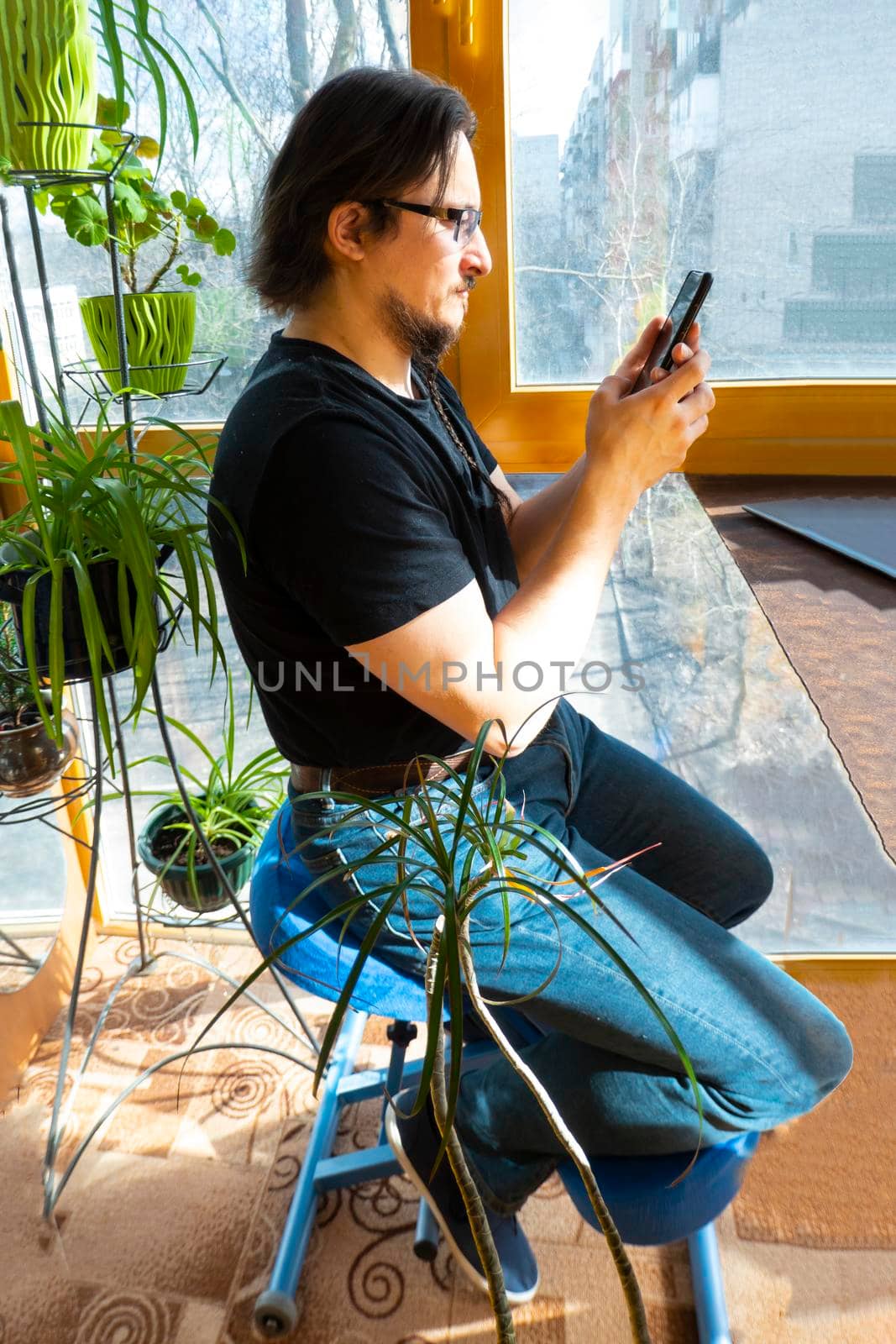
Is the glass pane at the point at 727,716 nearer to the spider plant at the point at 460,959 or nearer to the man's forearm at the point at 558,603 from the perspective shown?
the man's forearm at the point at 558,603

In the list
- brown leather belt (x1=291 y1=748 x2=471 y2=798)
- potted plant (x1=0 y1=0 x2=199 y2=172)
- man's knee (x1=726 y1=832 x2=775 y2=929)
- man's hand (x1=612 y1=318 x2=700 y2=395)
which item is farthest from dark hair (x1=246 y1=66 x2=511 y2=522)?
man's knee (x1=726 y1=832 x2=775 y2=929)

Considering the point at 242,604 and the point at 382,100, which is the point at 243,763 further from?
the point at 382,100

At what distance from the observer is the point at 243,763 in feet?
5.42

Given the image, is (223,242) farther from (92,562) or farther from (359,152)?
(92,562)

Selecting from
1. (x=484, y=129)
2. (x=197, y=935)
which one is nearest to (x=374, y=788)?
(x=484, y=129)

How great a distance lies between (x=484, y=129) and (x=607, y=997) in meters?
1.01

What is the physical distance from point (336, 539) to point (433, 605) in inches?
3.8

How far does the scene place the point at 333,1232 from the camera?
129 cm

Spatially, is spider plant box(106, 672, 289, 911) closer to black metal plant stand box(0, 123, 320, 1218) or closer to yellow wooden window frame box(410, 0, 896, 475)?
black metal plant stand box(0, 123, 320, 1218)

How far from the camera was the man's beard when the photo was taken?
3.26 ft

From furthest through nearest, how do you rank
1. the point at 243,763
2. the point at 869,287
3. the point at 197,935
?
the point at 197,935, the point at 243,763, the point at 869,287

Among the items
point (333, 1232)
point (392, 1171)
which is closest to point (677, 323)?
point (392, 1171)

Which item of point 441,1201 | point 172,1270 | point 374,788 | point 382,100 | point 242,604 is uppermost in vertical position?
point 382,100

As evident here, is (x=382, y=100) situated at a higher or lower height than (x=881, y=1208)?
higher
